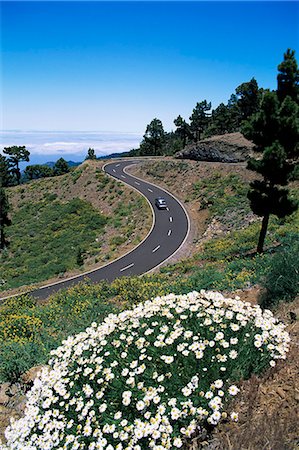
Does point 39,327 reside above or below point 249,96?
below

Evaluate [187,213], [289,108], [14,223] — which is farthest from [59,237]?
[289,108]

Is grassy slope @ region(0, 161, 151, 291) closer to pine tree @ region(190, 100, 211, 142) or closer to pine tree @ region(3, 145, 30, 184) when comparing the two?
pine tree @ region(3, 145, 30, 184)

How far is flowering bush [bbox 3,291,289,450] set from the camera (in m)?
3.52

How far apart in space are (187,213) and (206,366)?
38562 millimetres

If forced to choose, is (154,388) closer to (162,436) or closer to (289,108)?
(162,436)

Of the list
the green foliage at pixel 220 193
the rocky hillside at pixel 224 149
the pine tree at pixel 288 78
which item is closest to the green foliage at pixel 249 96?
the rocky hillside at pixel 224 149

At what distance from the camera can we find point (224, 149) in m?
50.7

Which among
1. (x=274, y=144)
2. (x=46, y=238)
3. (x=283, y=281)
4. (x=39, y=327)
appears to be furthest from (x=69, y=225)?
(x=283, y=281)

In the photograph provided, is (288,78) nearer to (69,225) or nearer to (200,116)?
(69,225)

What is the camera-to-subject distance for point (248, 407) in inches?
148

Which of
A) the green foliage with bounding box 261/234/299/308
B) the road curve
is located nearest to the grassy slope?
the road curve

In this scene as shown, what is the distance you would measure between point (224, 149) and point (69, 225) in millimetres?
25919

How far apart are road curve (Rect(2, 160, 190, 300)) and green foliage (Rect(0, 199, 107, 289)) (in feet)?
15.5

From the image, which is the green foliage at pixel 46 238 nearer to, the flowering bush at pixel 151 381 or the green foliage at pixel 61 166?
the flowering bush at pixel 151 381
